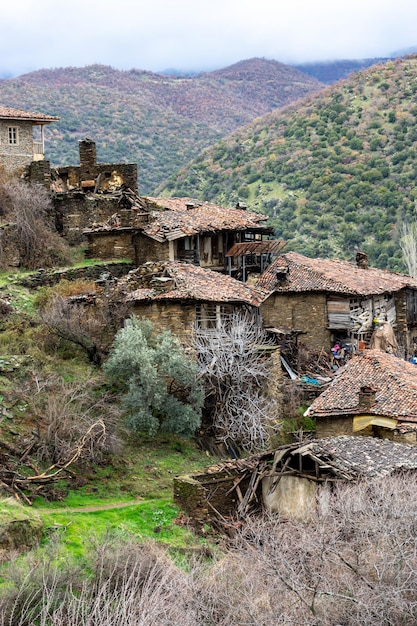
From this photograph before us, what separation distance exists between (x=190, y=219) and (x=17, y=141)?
8450 mm

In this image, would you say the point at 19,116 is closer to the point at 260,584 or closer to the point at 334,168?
the point at 260,584

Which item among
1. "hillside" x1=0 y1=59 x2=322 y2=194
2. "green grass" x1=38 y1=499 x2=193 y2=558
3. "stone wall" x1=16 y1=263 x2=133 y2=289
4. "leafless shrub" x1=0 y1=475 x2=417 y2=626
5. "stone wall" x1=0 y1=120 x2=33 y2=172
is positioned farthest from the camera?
"hillside" x1=0 y1=59 x2=322 y2=194

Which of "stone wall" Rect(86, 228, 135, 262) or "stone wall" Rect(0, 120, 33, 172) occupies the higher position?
"stone wall" Rect(0, 120, 33, 172)

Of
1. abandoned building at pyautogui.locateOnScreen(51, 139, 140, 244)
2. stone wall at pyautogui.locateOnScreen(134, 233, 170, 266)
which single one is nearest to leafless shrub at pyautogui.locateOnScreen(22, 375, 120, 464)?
stone wall at pyautogui.locateOnScreen(134, 233, 170, 266)

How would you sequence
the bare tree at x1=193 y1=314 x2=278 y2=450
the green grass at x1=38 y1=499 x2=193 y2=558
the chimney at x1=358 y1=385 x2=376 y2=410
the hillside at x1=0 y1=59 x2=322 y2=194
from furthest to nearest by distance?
the hillside at x1=0 y1=59 x2=322 y2=194 → the bare tree at x1=193 y1=314 x2=278 y2=450 → the chimney at x1=358 y1=385 x2=376 y2=410 → the green grass at x1=38 y1=499 x2=193 y2=558

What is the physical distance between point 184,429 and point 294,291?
37.3 ft

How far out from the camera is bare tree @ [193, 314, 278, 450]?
90.3ft

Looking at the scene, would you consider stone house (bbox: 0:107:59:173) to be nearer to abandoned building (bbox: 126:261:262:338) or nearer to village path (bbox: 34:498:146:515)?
abandoned building (bbox: 126:261:262:338)

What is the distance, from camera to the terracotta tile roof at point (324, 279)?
36.6 metres

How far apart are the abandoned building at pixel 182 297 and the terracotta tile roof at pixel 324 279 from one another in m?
5.98

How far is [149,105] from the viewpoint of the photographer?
100 metres

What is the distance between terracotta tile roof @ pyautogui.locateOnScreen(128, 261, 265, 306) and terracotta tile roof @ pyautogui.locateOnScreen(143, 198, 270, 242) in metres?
3.47

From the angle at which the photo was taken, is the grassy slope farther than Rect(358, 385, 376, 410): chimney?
No

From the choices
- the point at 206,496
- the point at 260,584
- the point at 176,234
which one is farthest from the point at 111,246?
the point at 260,584
